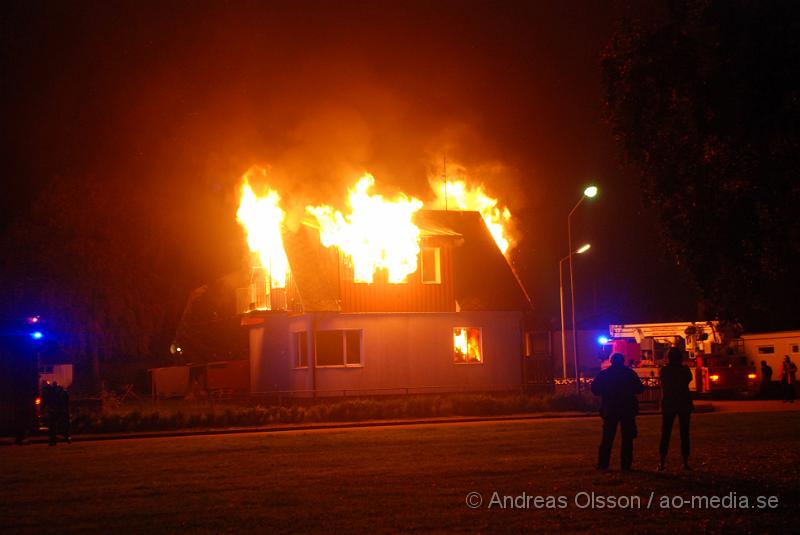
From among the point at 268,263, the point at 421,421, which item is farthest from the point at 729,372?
the point at 268,263

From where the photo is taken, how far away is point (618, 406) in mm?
15031

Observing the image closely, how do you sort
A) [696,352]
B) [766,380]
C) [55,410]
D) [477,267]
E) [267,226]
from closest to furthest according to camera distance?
[55,410] < [267,226] < [766,380] < [477,267] < [696,352]

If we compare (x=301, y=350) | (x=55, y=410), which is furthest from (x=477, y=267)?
(x=55, y=410)

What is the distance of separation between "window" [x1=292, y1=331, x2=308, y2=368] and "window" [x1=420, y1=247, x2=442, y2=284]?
5516mm

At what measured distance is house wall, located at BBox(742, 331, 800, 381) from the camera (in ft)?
139

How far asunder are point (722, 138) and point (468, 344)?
25.5 metres

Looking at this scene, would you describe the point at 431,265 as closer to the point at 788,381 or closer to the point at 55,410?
the point at 788,381

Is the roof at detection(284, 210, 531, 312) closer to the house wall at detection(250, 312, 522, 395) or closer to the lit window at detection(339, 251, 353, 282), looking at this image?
the lit window at detection(339, 251, 353, 282)

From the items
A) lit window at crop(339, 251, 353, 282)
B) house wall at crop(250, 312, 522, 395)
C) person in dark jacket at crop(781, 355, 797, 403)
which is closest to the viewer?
person in dark jacket at crop(781, 355, 797, 403)

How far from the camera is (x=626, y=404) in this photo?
593 inches

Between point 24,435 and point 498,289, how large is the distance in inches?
844

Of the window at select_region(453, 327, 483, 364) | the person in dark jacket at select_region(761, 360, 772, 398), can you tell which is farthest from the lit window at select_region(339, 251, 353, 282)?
the person in dark jacket at select_region(761, 360, 772, 398)

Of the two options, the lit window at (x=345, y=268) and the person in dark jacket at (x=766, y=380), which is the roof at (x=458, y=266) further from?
the person in dark jacket at (x=766, y=380)

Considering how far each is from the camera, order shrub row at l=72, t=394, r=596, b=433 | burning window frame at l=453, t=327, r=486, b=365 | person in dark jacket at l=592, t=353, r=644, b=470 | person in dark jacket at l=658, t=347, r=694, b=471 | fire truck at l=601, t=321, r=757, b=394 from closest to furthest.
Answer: person in dark jacket at l=592, t=353, r=644, b=470 < person in dark jacket at l=658, t=347, r=694, b=471 < shrub row at l=72, t=394, r=596, b=433 < burning window frame at l=453, t=327, r=486, b=365 < fire truck at l=601, t=321, r=757, b=394
